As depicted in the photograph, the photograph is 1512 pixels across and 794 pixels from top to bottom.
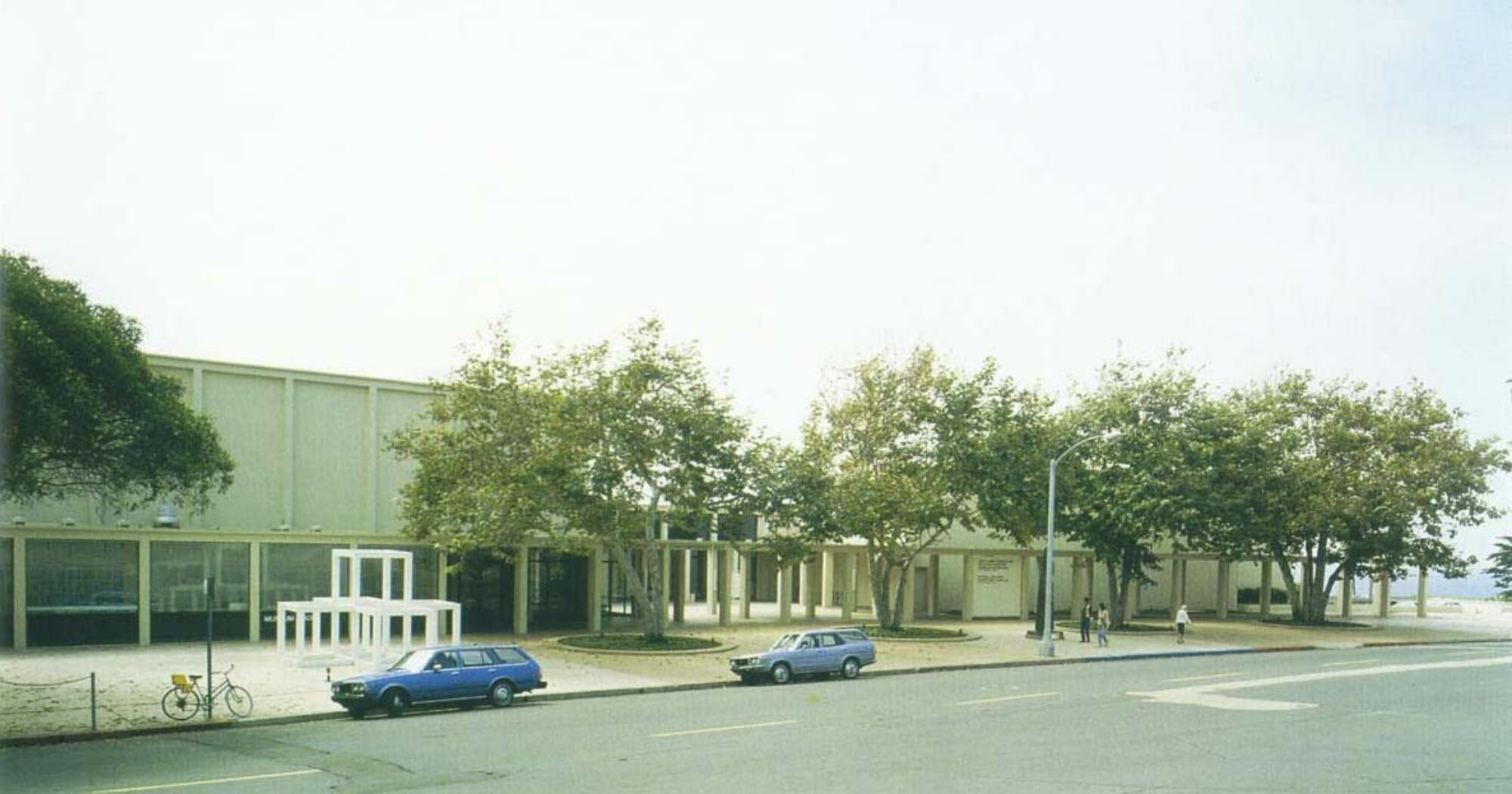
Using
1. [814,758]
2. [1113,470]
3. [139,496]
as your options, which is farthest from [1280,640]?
[139,496]

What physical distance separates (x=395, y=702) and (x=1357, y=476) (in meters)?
45.5

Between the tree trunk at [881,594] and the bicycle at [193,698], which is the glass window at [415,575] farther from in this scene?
the bicycle at [193,698]

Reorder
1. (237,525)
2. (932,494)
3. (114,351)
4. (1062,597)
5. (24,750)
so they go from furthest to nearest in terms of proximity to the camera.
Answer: (1062,597), (932,494), (237,525), (114,351), (24,750)

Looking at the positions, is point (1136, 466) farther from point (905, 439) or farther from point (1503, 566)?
point (1503, 566)

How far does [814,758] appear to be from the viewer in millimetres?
17500

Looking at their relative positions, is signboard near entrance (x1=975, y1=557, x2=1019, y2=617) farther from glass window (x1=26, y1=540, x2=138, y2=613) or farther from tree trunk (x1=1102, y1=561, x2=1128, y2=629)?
glass window (x1=26, y1=540, x2=138, y2=613)

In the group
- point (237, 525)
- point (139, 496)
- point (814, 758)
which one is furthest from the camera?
point (237, 525)

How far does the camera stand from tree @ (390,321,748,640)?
34219mm

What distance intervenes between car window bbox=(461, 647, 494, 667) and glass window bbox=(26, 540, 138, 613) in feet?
51.5

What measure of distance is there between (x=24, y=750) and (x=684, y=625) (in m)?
30.3

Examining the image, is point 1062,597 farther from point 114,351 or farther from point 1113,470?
point 114,351

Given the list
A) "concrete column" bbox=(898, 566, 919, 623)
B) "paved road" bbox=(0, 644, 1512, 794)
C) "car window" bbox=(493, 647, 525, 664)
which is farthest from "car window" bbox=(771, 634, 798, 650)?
"concrete column" bbox=(898, 566, 919, 623)

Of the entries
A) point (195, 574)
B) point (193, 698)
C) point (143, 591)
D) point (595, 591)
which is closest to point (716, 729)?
point (193, 698)

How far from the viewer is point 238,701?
75.5 feet
